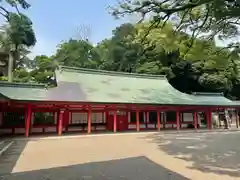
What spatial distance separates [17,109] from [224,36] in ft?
44.9

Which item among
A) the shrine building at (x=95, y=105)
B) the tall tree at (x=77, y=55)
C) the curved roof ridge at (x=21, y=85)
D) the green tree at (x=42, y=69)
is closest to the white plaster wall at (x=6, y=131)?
the shrine building at (x=95, y=105)

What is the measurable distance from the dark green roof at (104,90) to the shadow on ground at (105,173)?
885cm

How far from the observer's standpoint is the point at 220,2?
19.0 feet

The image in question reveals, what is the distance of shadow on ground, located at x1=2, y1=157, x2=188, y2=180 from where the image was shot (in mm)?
6172

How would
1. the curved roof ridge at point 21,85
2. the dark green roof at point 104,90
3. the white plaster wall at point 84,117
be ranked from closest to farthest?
the dark green roof at point 104,90, the curved roof ridge at point 21,85, the white plaster wall at point 84,117

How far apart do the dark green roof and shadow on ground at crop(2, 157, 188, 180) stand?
29.0 feet

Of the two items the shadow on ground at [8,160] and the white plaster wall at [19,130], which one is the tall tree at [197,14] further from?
the white plaster wall at [19,130]

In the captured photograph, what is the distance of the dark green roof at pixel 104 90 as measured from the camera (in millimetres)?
16453

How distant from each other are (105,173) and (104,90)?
13404 millimetres

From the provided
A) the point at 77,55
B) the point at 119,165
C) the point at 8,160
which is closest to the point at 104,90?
the point at 8,160

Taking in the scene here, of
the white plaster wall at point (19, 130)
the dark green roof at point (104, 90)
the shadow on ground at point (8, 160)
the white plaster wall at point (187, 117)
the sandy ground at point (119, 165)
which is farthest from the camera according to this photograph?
the white plaster wall at point (187, 117)

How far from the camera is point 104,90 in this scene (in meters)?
19.8

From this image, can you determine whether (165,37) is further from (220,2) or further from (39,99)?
(39,99)

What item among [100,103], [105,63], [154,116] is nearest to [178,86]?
[105,63]
